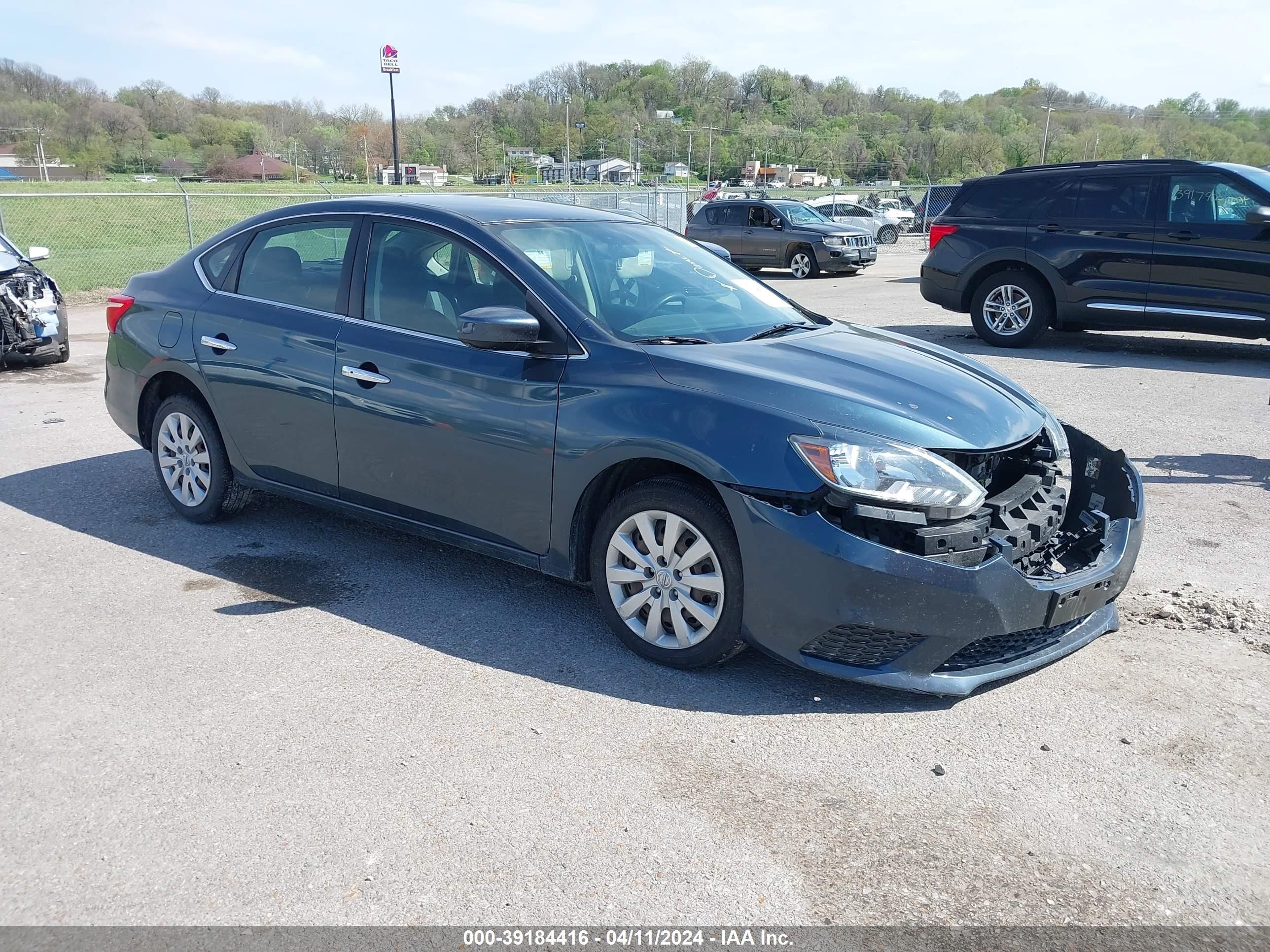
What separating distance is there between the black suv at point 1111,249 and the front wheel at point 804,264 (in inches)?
383

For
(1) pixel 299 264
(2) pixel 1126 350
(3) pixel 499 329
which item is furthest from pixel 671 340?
(2) pixel 1126 350

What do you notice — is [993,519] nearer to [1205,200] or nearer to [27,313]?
[1205,200]

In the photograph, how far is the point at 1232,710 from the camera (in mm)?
3641

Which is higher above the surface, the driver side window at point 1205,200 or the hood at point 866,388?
the driver side window at point 1205,200

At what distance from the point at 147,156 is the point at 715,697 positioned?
8228 centimetres

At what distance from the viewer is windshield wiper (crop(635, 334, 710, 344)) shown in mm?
4148

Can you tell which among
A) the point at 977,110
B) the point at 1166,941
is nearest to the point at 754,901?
the point at 1166,941

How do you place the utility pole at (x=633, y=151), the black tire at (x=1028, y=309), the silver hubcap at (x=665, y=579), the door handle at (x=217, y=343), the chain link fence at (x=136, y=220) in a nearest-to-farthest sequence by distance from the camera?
the silver hubcap at (x=665, y=579), the door handle at (x=217, y=343), the black tire at (x=1028, y=309), the chain link fence at (x=136, y=220), the utility pole at (x=633, y=151)

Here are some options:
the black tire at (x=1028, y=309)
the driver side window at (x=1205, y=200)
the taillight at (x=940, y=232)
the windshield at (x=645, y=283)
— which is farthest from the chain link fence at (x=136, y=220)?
the windshield at (x=645, y=283)

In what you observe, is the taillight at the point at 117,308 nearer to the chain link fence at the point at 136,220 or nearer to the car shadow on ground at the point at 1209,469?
the car shadow on ground at the point at 1209,469

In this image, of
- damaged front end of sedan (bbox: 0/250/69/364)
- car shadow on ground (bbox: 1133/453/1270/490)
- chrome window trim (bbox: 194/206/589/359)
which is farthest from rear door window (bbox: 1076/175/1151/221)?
damaged front end of sedan (bbox: 0/250/69/364)

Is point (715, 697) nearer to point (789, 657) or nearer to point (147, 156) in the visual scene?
point (789, 657)

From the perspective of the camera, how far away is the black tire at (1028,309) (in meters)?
11.3

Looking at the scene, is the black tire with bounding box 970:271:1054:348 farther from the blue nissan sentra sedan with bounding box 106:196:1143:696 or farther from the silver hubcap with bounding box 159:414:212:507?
the silver hubcap with bounding box 159:414:212:507
